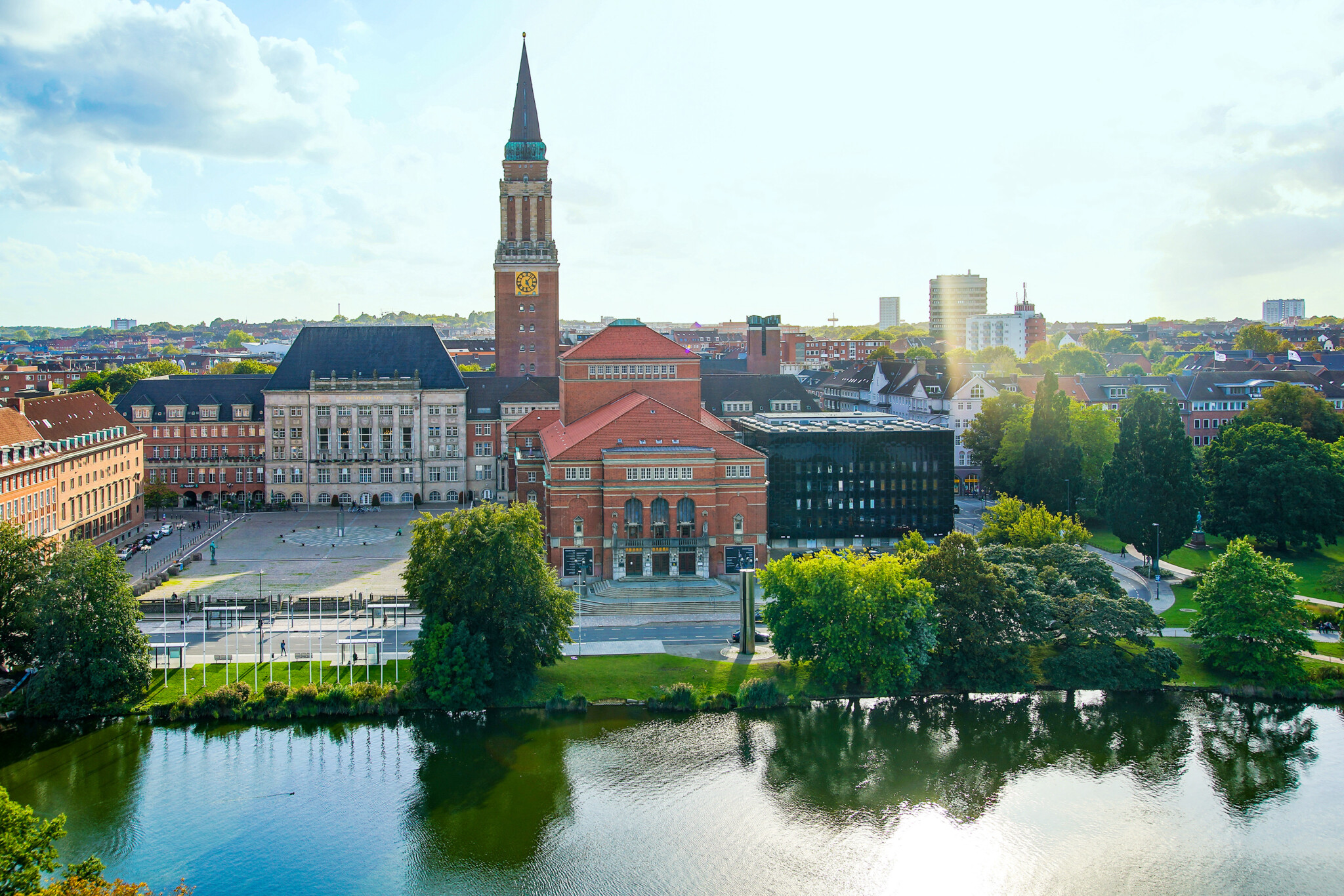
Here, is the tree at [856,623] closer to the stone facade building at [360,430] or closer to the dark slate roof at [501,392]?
the dark slate roof at [501,392]

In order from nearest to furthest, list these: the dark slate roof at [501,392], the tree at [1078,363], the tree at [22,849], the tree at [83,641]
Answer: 1. the tree at [22,849]
2. the tree at [83,641]
3. the dark slate roof at [501,392]
4. the tree at [1078,363]

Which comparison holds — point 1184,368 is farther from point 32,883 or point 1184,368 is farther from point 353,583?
point 32,883

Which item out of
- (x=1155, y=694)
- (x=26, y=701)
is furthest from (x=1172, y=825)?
(x=26, y=701)

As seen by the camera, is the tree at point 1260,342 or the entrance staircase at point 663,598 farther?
the tree at point 1260,342

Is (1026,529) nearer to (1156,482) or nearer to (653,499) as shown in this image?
(1156,482)

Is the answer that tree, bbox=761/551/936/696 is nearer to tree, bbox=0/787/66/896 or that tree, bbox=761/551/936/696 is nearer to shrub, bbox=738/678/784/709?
shrub, bbox=738/678/784/709

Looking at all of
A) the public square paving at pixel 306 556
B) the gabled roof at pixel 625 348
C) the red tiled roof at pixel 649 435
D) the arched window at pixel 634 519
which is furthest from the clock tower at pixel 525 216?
the arched window at pixel 634 519

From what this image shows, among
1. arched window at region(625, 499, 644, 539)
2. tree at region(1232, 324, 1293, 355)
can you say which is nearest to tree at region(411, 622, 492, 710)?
arched window at region(625, 499, 644, 539)

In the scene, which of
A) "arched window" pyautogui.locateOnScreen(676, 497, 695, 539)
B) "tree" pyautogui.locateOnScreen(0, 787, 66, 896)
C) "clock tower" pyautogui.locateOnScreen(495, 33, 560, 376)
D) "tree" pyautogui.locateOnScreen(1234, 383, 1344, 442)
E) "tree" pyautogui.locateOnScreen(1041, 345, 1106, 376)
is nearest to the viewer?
"tree" pyautogui.locateOnScreen(0, 787, 66, 896)
